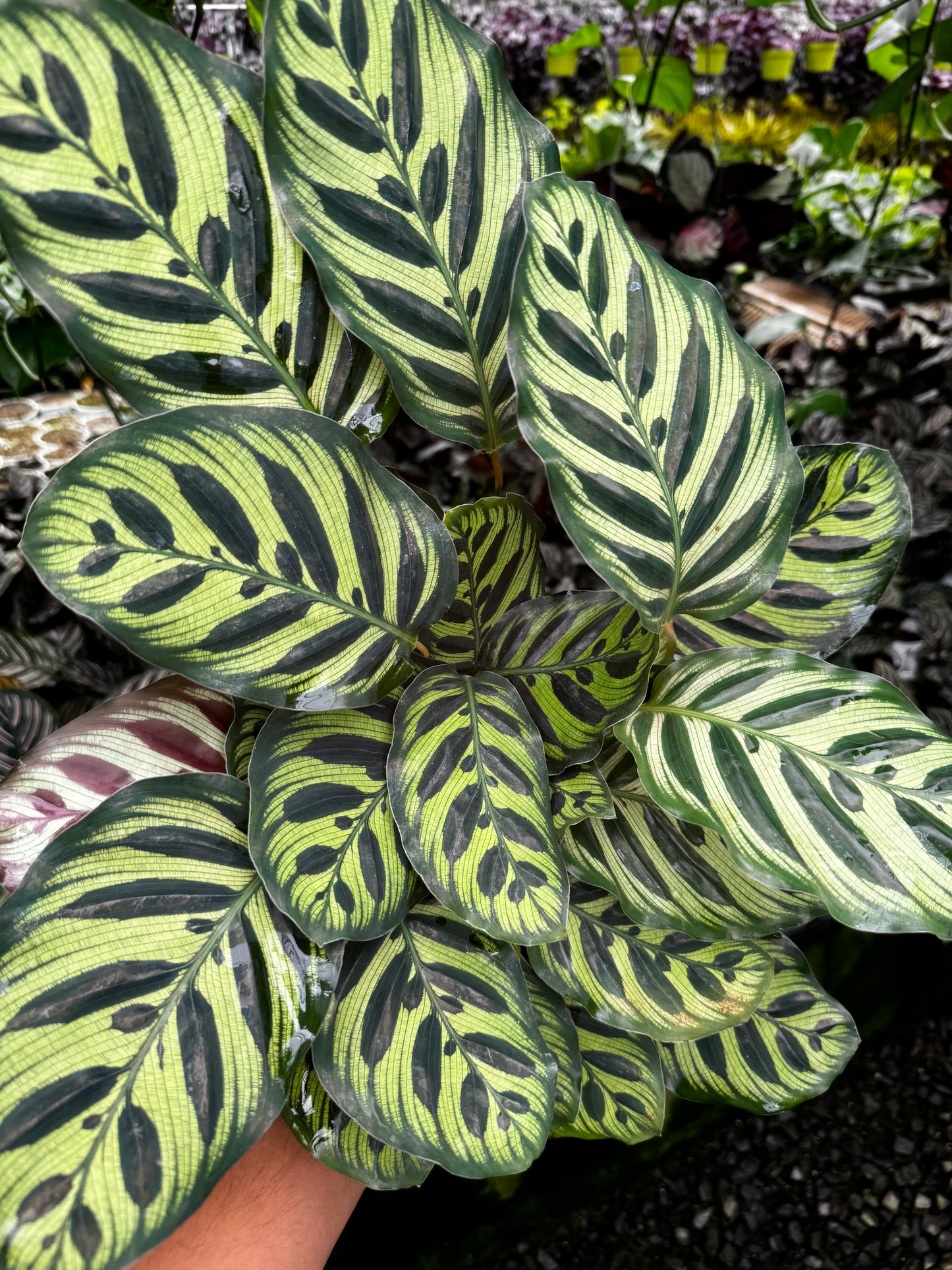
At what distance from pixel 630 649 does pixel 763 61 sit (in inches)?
136

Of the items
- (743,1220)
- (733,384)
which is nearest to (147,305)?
(733,384)

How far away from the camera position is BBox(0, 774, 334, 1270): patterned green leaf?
0.45 m

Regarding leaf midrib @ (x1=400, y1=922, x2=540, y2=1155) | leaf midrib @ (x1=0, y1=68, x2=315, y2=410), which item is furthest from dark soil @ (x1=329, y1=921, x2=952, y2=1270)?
leaf midrib @ (x1=0, y1=68, x2=315, y2=410)

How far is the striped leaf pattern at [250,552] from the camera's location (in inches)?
18.3

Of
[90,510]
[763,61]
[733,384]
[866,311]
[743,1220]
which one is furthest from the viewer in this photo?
[763,61]

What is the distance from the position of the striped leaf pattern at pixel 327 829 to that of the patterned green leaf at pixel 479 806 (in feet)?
0.13

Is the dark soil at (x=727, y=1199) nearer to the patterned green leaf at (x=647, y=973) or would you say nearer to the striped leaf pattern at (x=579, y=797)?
the patterned green leaf at (x=647, y=973)

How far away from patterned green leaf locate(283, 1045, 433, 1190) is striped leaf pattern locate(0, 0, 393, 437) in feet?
1.63

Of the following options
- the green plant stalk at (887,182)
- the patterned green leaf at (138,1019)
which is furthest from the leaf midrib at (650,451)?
the green plant stalk at (887,182)

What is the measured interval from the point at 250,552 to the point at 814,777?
395mm

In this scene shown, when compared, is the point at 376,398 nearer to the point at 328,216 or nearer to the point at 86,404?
the point at 328,216

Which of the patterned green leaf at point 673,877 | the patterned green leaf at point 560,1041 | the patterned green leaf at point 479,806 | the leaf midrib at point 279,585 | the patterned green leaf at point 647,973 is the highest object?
the leaf midrib at point 279,585

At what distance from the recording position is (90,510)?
462 mm

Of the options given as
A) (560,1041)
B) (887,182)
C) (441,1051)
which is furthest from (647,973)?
(887,182)
